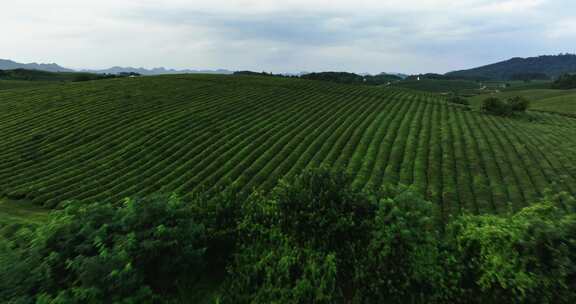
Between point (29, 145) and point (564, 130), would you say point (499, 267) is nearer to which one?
point (29, 145)

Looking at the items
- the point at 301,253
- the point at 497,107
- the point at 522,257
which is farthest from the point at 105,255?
the point at 497,107

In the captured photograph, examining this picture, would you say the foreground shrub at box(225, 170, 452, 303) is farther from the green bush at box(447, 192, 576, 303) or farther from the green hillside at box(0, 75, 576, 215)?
the green hillside at box(0, 75, 576, 215)

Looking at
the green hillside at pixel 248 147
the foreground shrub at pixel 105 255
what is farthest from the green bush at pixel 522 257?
the green hillside at pixel 248 147

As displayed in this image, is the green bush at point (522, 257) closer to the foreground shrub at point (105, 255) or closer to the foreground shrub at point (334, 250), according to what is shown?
the foreground shrub at point (334, 250)

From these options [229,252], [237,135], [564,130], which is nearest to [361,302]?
[229,252]

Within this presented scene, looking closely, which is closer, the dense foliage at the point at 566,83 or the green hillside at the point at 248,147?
the green hillside at the point at 248,147

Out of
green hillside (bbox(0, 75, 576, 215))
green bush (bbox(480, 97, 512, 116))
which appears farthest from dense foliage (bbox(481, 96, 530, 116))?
green hillside (bbox(0, 75, 576, 215))
